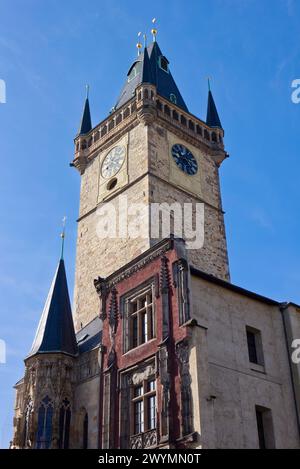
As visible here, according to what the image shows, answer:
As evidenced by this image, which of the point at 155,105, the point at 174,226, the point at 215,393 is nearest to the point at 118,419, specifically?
the point at 215,393

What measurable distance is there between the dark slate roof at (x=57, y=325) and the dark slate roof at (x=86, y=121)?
19.0 meters

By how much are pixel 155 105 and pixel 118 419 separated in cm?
2464

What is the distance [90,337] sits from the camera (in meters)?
28.5

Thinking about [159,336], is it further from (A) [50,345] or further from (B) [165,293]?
(A) [50,345]

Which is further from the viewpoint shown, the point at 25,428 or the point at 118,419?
the point at 25,428

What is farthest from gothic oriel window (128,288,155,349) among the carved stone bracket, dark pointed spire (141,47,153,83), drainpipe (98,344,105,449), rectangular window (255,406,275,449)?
dark pointed spire (141,47,153,83)

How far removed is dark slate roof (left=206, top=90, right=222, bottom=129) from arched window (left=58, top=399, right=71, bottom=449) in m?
27.7

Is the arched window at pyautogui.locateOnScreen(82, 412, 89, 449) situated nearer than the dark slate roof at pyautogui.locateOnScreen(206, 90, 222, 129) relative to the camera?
Yes

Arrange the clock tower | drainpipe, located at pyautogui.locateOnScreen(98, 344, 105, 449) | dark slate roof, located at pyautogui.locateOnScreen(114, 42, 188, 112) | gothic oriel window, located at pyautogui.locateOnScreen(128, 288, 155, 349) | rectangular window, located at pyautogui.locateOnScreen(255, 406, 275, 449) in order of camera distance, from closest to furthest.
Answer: rectangular window, located at pyautogui.locateOnScreen(255, 406, 275, 449) < drainpipe, located at pyautogui.locateOnScreen(98, 344, 105, 449) < gothic oriel window, located at pyautogui.locateOnScreen(128, 288, 155, 349) < the clock tower < dark slate roof, located at pyautogui.locateOnScreen(114, 42, 188, 112)

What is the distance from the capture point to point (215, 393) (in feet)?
68.3

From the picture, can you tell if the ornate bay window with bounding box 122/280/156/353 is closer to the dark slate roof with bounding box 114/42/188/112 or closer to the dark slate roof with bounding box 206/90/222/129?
the dark slate roof with bounding box 114/42/188/112

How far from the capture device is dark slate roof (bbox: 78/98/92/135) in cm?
4751

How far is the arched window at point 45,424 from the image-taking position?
2422cm
